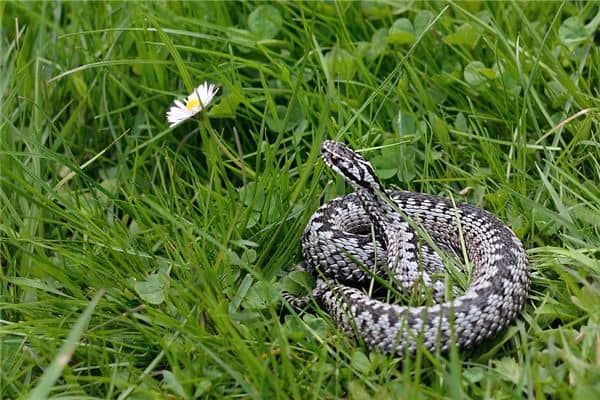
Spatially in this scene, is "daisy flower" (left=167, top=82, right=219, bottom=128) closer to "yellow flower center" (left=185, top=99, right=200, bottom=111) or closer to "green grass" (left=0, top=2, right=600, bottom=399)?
"yellow flower center" (left=185, top=99, right=200, bottom=111)

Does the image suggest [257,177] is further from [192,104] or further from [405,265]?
[405,265]

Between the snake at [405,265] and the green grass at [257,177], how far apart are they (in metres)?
0.14

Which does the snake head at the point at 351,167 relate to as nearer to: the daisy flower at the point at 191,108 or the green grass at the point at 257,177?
the green grass at the point at 257,177

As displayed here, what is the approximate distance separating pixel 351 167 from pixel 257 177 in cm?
67

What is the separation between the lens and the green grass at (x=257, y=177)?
5.30 metres

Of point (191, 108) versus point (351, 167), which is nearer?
point (351, 167)

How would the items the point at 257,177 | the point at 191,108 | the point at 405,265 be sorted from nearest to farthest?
the point at 405,265 < the point at 257,177 < the point at 191,108

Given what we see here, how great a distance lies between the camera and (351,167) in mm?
6230

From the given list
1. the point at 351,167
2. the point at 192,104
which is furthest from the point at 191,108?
the point at 351,167

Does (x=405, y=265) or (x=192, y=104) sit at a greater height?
(x=192, y=104)

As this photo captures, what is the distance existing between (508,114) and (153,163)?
116 inches

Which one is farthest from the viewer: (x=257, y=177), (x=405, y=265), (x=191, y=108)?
(x=191, y=108)

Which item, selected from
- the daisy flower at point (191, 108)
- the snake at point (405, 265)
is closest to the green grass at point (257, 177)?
the snake at point (405, 265)

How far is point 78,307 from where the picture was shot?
19.3 ft
